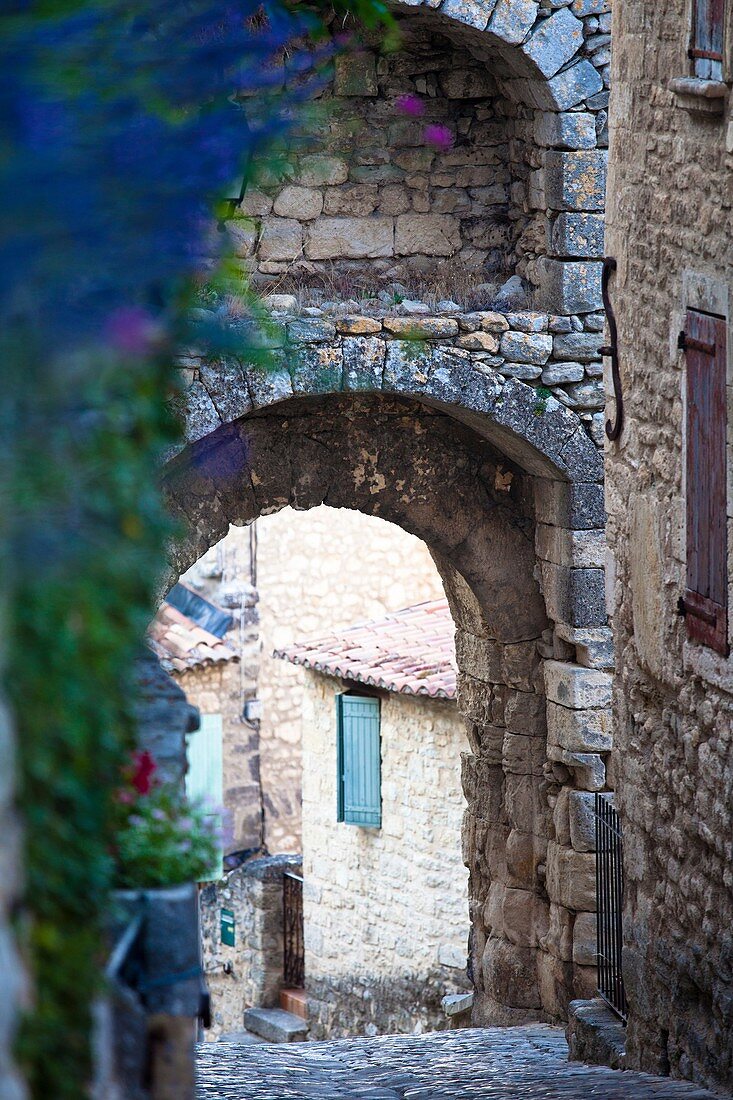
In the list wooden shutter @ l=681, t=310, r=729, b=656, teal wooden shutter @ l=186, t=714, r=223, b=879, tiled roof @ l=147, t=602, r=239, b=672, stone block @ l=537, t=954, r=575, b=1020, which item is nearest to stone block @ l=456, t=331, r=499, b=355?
wooden shutter @ l=681, t=310, r=729, b=656

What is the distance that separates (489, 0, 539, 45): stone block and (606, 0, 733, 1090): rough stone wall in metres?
1.99

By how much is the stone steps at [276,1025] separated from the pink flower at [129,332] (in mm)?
11957

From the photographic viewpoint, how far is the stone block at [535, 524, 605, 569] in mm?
8969

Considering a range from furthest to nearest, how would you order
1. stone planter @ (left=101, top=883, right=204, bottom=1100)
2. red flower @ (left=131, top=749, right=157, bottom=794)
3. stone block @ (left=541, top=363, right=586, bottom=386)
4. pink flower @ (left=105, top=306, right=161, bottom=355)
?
stone block @ (left=541, top=363, right=586, bottom=386) → red flower @ (left=131, top=749, right=157, bottom=794) → stone planter @ (left=101, top=883, right=204, bottom=1100) → pink flower @ (left=105, top=306, right=161, bottom=355)

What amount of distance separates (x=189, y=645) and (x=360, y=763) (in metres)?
3.67

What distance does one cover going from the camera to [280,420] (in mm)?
9164

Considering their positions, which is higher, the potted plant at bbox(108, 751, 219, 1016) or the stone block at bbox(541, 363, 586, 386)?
the stone block at bbox(541, 363, 586, 386)

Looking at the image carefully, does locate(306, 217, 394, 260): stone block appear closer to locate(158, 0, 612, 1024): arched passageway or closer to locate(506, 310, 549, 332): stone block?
locate(158, 0, 612, 1024): arched passageway

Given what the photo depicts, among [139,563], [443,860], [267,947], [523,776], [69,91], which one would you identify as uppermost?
[69,91]

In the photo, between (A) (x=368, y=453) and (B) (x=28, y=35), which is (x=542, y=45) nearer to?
(A) (x=368, y=453)

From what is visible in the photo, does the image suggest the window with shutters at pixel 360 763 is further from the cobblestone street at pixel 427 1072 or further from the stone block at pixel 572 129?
the stone block at pixel 572 129

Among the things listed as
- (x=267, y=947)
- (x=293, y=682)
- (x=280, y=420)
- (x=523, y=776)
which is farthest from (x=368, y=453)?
(x=293, y=682)

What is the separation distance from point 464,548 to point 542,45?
9.80 ft

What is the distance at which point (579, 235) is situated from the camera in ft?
28.7
